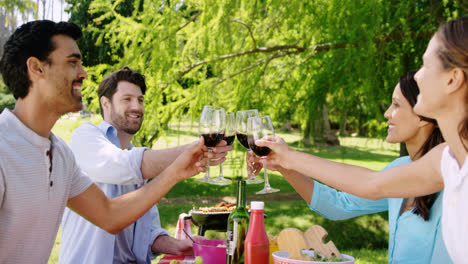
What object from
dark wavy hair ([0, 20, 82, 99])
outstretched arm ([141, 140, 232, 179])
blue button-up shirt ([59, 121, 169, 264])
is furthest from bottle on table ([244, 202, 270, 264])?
dark wavy hair ([0, 20, 82, 99])

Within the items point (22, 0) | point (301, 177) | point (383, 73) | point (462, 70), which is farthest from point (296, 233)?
point (22, 0)

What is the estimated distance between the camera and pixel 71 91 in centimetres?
217

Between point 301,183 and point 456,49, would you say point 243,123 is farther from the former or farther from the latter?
point 456,49

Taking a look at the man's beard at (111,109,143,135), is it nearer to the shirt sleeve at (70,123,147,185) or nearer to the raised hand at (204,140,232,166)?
the shirt sleeve at (70,123,147,185)

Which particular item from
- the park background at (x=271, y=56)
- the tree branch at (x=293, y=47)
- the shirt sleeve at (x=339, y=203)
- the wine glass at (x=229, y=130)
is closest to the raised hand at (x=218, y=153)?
the wine glass at (x=229, y=130)

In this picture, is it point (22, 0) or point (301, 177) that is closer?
point (301, 177)

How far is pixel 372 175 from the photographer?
1849mm

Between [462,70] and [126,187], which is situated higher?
[462,70]

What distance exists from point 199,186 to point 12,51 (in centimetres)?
1025

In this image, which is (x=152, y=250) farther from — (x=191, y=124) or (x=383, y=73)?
(x=383, y=73)

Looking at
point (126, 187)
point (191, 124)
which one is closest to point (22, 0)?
point (191, 124)

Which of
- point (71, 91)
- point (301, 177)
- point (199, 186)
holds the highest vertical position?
point (71, 91)

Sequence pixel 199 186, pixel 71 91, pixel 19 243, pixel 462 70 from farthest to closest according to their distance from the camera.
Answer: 1. pixel 199 186
2. pixel 71 91
3. pixel 19 243
4. pixel 462 70

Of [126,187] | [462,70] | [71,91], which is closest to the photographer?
[462,70]
